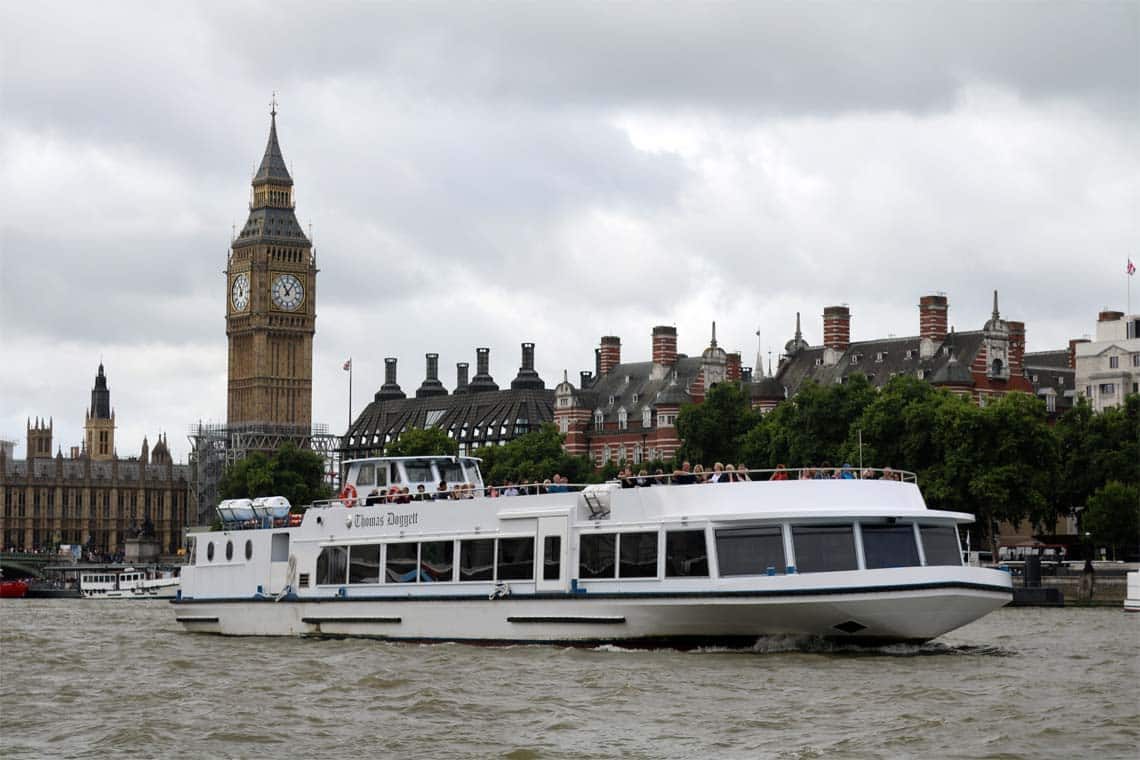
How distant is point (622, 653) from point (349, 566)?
388 inches

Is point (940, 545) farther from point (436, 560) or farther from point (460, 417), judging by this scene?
point (460, 417)

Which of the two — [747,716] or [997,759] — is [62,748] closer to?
[747,716]

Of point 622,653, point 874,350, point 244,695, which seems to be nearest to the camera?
point 244,695

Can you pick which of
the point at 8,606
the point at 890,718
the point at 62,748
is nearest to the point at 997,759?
the point at 890,718

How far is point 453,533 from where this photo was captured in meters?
46.7

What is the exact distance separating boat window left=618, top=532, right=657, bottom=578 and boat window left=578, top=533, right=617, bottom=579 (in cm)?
26

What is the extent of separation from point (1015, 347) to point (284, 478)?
51.8 meters

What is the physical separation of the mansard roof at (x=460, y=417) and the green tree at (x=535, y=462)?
28890mm

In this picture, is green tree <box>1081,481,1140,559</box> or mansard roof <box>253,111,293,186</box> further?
mansard roof <box>253,111,293,186</box>

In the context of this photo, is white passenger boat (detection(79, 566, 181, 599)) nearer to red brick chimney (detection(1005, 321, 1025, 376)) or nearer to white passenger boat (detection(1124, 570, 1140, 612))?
red brick chimney (detection(1005, 321, 1025, 376))

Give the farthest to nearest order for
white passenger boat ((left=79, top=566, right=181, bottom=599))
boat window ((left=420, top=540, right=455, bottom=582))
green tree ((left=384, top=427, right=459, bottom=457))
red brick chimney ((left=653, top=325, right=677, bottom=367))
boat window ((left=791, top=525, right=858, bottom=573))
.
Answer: red brick chimney ((left=653, top=325, right=677, bottom=367)) → green tree ((left=384, top=427, right=459, bottom=457)) → white passenger boat ((left=79, top=566, right=181, bottom=599)) → boat window ((left=420, top=540, right=455, bottom=582)) → boat window ((left=791, top=525, right=858, bottom=573))

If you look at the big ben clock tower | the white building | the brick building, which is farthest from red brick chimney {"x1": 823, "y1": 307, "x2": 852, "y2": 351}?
the big ben clock tower

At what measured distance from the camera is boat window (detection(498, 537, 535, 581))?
147ft

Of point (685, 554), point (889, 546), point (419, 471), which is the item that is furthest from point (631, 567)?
point (419, 471)
